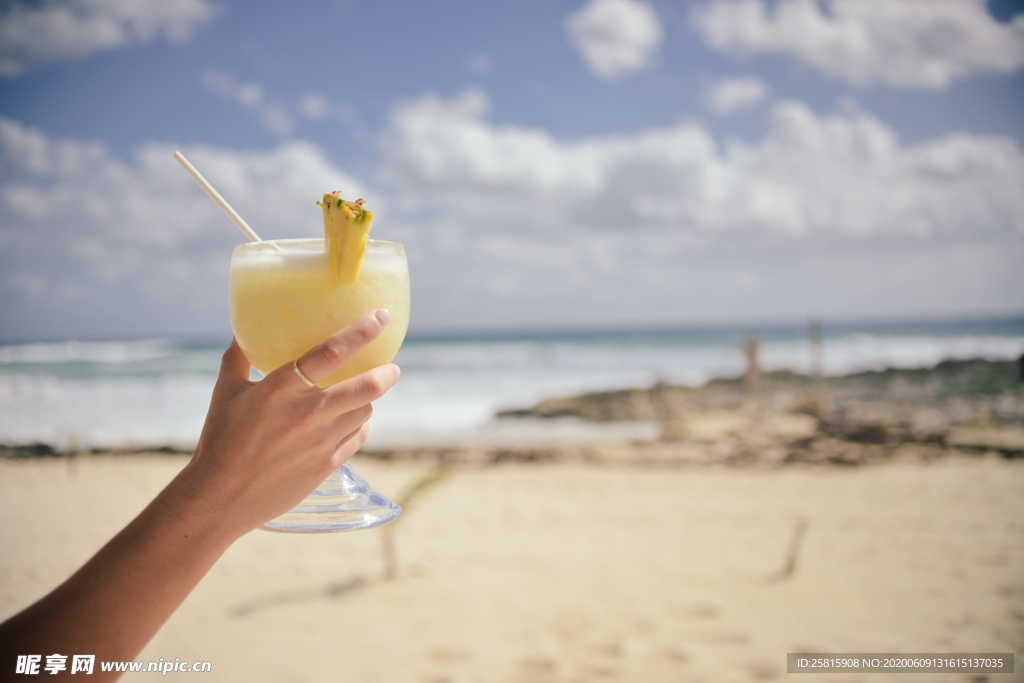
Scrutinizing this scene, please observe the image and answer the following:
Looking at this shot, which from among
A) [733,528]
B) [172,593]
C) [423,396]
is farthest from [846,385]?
[172,593]

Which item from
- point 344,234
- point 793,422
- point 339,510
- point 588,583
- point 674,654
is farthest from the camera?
point 793,422

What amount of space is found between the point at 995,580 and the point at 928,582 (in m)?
0.54

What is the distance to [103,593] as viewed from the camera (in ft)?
2.88

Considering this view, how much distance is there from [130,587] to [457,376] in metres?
24.4

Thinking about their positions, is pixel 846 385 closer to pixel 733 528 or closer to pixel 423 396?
pixel 423 396

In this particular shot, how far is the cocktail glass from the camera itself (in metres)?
1.22

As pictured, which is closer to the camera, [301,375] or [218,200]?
[301,375]

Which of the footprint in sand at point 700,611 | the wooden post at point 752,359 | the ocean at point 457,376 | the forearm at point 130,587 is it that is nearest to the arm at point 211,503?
the forearm at point 130,587

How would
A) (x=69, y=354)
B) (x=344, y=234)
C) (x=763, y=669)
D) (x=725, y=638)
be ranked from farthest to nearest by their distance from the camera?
(x=69, y=354)
(x=725, y=638)
(x=763, y=669)
(x=344, y=234)

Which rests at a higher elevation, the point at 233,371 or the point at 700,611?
the point at 233,371

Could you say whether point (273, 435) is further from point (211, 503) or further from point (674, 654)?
point (674, 654)

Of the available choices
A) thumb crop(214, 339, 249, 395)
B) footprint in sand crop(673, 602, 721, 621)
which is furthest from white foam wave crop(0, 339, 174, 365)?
thumb crop(214, 339, 249, 395)

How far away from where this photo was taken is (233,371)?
1168 mm

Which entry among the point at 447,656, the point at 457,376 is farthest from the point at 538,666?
the point at 457,376
